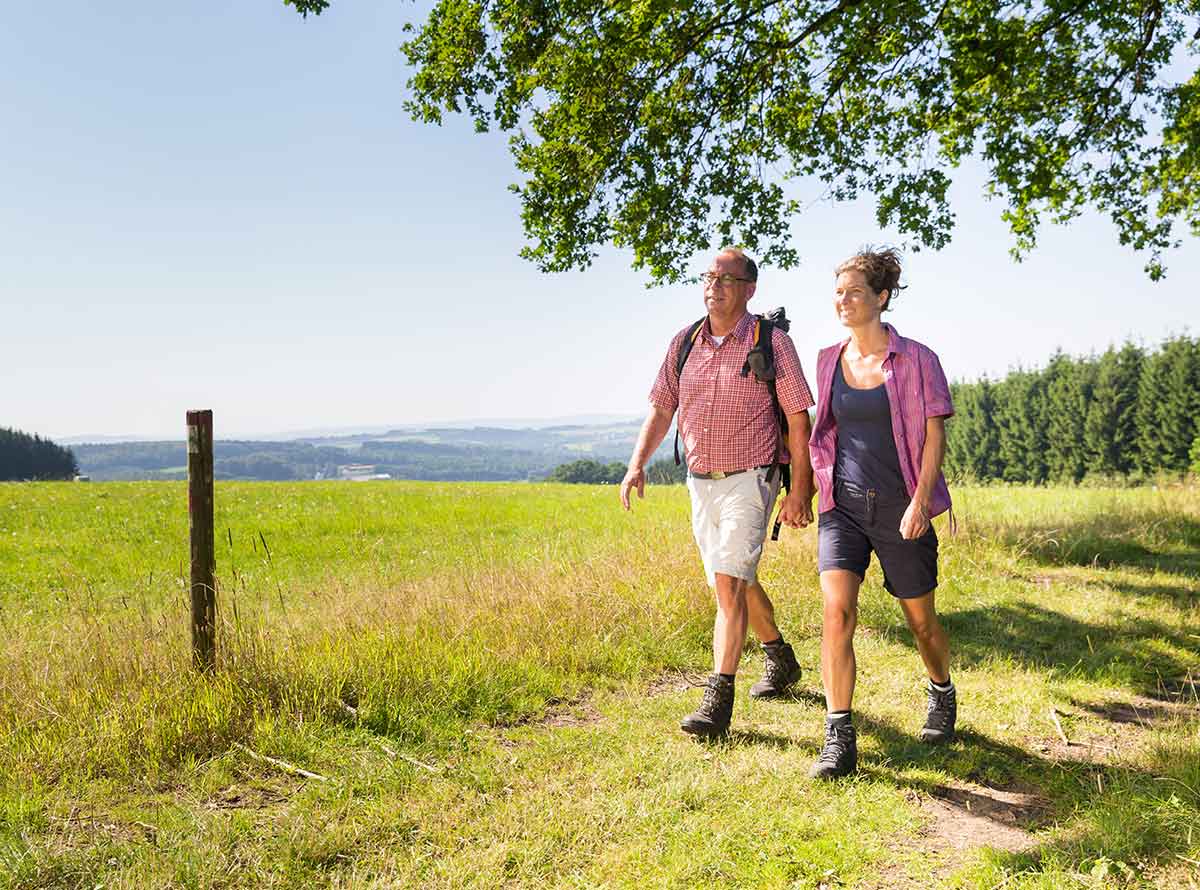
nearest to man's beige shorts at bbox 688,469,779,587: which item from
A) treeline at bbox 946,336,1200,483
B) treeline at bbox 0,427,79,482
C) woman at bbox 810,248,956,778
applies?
woman at bbox 810,248,956,778

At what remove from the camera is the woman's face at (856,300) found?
432 centimetres

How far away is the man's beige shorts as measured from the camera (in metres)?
4.67

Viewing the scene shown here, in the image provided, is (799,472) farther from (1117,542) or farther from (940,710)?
(1117,542)

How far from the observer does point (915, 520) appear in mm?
4094

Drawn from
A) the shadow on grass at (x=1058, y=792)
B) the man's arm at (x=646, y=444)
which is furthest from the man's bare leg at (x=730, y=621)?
the shadow on grass at (x=1058, y=792)

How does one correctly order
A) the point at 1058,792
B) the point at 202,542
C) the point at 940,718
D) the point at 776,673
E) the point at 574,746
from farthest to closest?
the point at 776,673, the point at 202,542, the point at 940,718, the point at 574,746, the point at 1058,792

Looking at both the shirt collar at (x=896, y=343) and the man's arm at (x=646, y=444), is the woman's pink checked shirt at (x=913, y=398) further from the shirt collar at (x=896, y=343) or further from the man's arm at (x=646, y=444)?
the man's arm at (x=646, y=444)

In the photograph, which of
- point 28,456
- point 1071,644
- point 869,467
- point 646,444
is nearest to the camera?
point 869,467

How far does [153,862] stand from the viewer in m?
3.28

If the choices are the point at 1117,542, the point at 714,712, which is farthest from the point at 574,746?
the point at 1117,542

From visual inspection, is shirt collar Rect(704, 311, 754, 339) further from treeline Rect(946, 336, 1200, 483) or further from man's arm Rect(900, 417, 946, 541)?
treeline Rect(946, 336, 1200, 483)

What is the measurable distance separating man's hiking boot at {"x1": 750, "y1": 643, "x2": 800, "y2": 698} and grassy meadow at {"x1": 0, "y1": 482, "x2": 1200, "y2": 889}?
14cm

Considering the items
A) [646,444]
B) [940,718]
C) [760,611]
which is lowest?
[940,718]

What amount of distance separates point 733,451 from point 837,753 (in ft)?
5.55
